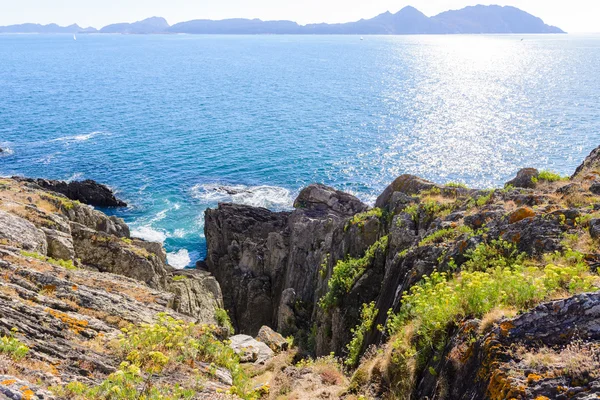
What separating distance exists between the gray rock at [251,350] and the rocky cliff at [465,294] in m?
3.31

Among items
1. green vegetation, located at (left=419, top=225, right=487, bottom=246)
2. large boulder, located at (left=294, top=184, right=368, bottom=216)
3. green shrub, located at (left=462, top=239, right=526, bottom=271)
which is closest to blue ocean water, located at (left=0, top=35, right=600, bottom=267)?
large boulder, located at (left=294, top=184, right=368, bottom=216)

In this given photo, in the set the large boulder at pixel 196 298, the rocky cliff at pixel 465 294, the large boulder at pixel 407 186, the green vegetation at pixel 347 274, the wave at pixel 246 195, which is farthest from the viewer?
the wave at pixel 246 195

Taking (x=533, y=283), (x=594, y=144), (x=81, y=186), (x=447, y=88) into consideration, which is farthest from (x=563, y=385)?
(x=447, y=88)

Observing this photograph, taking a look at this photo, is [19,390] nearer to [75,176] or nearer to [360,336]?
[360,336]

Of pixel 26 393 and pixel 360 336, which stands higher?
pixel 26 393

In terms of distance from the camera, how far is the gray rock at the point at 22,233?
20172mm

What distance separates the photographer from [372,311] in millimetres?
19047

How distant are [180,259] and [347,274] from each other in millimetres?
32591

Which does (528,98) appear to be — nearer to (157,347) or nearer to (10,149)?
(10,149)

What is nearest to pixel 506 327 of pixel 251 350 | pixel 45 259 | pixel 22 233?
pixel 251 350

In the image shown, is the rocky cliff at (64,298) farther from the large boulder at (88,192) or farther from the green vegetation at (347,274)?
the large boulder at (88,192)

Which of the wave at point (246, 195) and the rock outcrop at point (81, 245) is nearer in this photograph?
the rock outcrop at point (81, 245)

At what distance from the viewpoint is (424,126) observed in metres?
95.1

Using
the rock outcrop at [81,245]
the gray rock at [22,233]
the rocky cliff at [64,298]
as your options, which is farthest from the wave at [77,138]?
the gray rock at [22,233]
